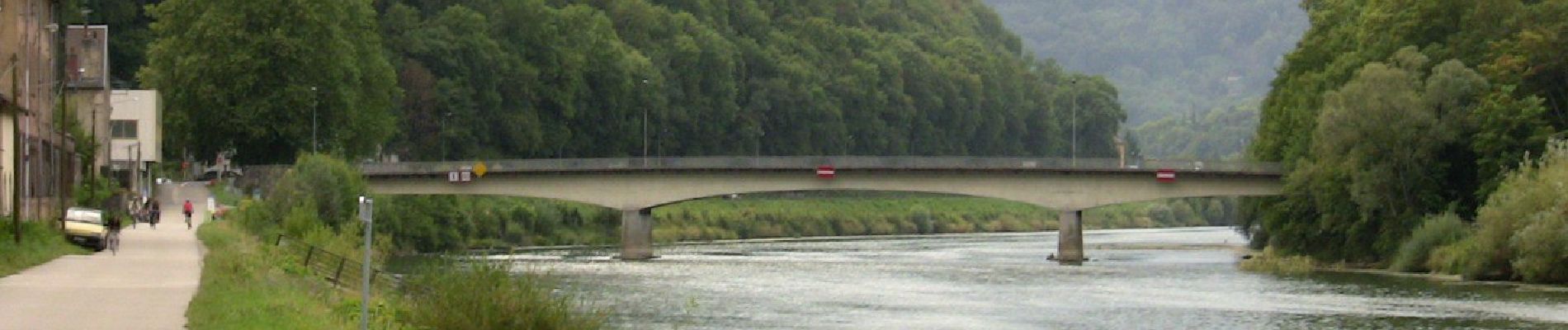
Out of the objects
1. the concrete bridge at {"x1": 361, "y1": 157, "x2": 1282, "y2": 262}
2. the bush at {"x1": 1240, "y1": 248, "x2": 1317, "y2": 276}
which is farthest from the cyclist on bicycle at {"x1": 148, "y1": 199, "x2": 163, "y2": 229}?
the bush at {"x1": 1240, "y1": 248, "x2": 1317, "y2": 276}

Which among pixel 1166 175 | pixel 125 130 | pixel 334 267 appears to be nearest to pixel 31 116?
pixel 334 267

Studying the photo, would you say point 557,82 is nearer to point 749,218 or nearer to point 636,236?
point 749,218

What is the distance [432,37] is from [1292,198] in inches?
2103

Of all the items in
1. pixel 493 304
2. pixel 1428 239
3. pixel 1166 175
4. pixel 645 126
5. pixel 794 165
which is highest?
pixel 645 126

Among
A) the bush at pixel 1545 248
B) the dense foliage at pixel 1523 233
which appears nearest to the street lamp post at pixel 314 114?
the dense foliage at pixel 1523 233

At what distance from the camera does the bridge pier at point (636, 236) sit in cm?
9925

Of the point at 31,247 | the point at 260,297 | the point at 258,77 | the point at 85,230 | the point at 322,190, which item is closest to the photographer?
the point at 260,297

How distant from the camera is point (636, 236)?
99.5m

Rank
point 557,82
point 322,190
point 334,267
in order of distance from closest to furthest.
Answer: point 334,267 < point 322,190 < point 557,82

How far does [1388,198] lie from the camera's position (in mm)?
83000

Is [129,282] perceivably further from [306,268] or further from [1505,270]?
[1505,270]

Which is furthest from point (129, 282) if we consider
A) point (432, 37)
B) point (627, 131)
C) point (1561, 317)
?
point (627, 131)

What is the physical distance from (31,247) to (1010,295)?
1076 inches

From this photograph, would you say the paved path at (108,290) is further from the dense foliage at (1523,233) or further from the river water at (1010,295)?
the dense foliage at (1523,233)
